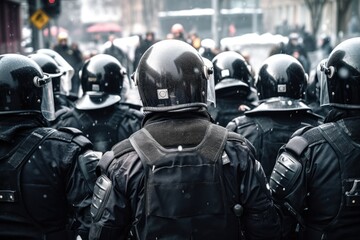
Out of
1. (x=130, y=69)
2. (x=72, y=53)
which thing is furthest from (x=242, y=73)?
(x=130, y=69)

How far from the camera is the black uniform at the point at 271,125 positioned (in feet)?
17.0

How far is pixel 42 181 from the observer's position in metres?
3.62

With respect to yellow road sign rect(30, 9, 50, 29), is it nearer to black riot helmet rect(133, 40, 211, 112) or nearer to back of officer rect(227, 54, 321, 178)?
back of officer rect(227, 54, 321, 178)

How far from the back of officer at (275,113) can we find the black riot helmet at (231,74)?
1238 millimetres

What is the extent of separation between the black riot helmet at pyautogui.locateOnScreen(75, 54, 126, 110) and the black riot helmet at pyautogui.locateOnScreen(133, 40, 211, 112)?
10.3 ft

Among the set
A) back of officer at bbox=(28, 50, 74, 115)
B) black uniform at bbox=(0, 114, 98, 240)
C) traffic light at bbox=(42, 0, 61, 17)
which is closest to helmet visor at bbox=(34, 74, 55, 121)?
black uniform at bbox=(0, 114, 98, 240)

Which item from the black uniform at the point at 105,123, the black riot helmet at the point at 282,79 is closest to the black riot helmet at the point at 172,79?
the black riot helmet at the point at 282,79

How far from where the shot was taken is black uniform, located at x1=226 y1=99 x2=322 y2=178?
5188mm

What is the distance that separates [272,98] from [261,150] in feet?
2.00

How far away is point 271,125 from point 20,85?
7.32 ft

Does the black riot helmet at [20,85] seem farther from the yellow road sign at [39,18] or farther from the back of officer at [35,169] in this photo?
the yellow road sign at [39,18]

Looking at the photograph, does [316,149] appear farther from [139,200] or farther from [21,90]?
[21,90]

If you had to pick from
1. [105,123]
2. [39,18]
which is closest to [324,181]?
[105,123]

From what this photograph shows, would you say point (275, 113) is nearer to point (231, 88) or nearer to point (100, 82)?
point (231, 88)
